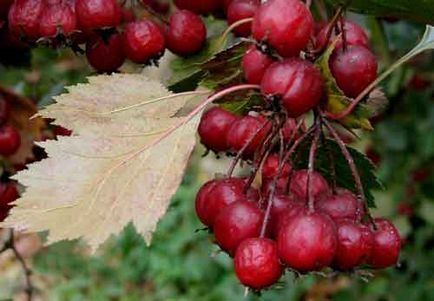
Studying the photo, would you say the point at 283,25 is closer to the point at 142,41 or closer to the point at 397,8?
the point at 397,8

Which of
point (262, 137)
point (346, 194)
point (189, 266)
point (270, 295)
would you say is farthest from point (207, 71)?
point (189, 266)

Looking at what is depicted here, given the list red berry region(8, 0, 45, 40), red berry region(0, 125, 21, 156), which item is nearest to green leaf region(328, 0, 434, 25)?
red berry region(8, 0, 45, 40)

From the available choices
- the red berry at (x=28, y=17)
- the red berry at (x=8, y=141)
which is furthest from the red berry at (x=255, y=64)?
the red berry at (x=8, y=141)

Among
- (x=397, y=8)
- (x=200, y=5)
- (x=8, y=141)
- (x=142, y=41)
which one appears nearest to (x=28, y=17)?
(x=142, y=41)

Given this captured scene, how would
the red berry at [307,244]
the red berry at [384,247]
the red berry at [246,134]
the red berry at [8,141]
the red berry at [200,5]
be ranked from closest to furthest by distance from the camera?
the red berry at [307,244] → the red berry at [384,247] → the red berry at [246,134] → the red berry at [200,5] → the red berry at [8,141]

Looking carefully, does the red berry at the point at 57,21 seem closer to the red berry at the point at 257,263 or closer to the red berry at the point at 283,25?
the red berry at the point at 283,25

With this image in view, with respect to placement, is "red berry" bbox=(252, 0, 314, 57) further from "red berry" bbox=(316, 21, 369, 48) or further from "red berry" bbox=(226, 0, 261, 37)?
"red berry" bbox=(226, 0, 261, 37)

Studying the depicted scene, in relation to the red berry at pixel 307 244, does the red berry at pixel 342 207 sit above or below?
below
